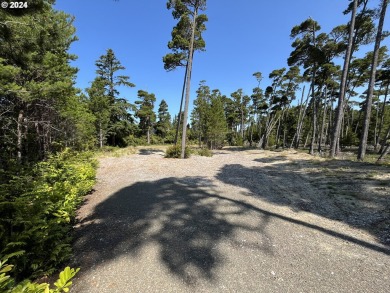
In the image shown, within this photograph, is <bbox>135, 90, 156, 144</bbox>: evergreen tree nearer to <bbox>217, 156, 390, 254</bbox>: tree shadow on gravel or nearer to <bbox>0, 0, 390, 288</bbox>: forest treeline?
<bbox>0, 0, 390, 288</bbox>: forest treeline

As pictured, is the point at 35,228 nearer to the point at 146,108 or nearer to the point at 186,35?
the point at 186,35

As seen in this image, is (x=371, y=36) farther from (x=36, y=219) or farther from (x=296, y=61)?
(x=36, y=219)

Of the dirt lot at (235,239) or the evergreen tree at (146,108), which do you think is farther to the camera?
the evergreen tree at (146,108)

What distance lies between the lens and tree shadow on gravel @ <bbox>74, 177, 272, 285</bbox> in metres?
3.03

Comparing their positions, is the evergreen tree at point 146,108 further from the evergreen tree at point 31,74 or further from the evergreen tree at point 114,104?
the evergreen tree at point 31,74

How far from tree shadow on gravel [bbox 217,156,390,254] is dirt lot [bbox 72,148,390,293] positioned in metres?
0.02

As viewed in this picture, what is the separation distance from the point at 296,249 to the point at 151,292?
241 cm

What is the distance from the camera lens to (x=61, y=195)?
3.97 m

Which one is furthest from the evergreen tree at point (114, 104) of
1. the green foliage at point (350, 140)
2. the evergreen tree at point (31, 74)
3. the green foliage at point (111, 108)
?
the green foliage at point (350, 140)

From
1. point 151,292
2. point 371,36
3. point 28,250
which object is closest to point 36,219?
point 28,250

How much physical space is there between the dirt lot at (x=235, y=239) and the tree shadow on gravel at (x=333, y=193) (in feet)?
0.08

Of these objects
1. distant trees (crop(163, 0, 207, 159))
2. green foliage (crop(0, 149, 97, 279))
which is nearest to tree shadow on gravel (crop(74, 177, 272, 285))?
green foliage (crop(0, 149, 97, 279))

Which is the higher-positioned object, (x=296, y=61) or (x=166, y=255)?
(x=296, y=61)

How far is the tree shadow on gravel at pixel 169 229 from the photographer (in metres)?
3.03
